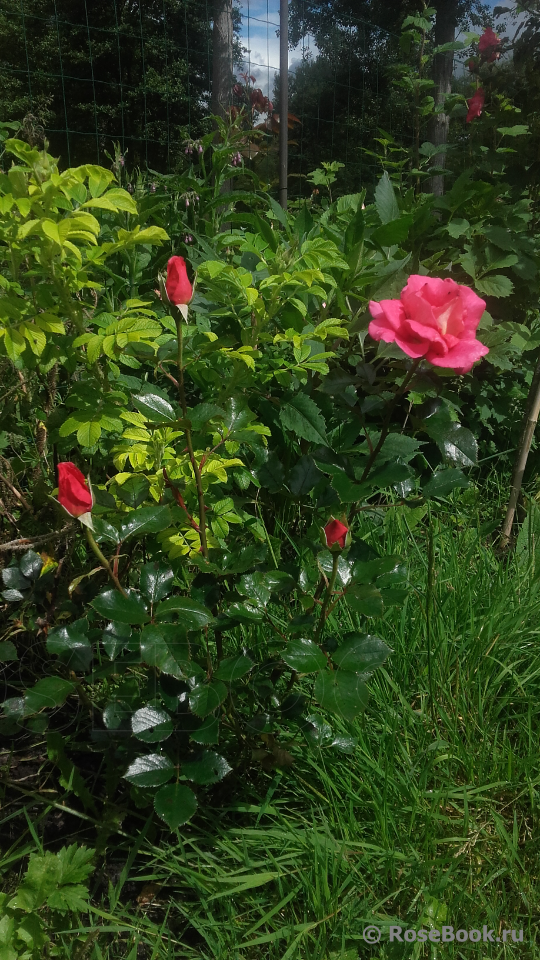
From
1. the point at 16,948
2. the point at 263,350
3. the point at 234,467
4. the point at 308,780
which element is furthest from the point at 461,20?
the point at 16,948

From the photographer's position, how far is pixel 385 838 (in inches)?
45.1

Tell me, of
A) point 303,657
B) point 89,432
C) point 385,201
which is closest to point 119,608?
point 303,657

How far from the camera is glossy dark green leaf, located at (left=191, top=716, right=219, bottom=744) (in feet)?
3.44

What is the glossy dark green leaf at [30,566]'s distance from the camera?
4.09ft

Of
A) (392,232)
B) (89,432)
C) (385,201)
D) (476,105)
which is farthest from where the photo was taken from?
(476,105)

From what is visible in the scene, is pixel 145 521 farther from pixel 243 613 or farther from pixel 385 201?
pixel 385 201

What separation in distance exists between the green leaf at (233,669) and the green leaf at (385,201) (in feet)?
3.85

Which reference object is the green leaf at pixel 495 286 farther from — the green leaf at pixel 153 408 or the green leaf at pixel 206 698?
the green leaf at pixel 206 698

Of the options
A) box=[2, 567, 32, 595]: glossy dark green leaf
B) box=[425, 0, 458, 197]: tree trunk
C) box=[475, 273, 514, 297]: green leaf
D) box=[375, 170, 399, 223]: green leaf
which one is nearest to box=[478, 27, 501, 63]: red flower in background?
box=[475, 273, 514, 297]: green leaf

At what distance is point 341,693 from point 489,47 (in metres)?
3.19

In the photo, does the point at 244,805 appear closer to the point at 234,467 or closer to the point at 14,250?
the point at 234,467

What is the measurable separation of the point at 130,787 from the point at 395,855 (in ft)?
1.55

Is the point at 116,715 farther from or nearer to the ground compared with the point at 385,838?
farther from the ground

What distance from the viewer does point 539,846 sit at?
1.21m
